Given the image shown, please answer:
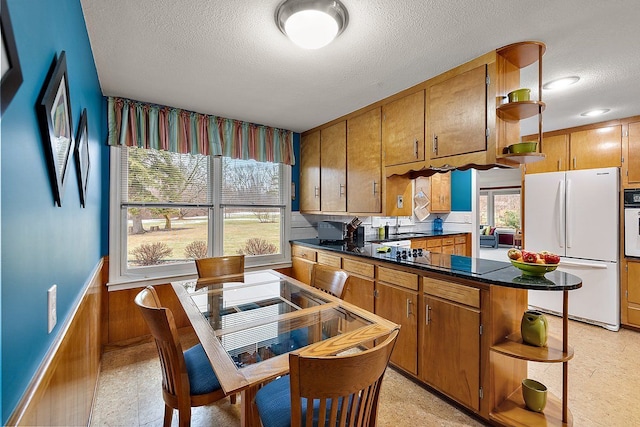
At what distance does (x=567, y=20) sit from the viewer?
1.64 metres

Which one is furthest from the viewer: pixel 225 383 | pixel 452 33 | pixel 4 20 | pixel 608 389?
pixel 608 389

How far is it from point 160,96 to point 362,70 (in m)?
1.89

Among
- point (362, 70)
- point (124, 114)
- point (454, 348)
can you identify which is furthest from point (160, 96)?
point (454, 348)

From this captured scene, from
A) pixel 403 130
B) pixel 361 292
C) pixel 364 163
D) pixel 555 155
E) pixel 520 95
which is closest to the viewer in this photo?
pixel 520 95

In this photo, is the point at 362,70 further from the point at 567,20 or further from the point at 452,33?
the point at 567,20

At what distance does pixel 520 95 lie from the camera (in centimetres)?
193

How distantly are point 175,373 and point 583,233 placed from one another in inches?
171

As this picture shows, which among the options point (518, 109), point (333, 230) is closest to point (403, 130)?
point (518, 109)

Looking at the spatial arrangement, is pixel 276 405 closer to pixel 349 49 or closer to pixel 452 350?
pixel 452 350

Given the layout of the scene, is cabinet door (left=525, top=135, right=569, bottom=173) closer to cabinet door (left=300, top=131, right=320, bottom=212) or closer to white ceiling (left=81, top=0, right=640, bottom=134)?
white ceiling (left=81, top=0, right=640, bottom=134)

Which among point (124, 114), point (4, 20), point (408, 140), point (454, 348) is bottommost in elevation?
point (454, 348)

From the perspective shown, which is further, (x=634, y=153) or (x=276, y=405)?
(x=634, y=153)

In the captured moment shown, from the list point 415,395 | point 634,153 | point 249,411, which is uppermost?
point 634,153

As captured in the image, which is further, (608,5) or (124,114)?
(124,114)
